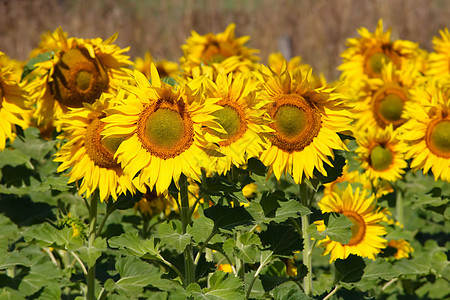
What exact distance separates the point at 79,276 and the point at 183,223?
154 centimetres

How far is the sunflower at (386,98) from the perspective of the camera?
516cm

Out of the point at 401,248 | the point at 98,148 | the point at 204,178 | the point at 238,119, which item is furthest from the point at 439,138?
the point at 98,148

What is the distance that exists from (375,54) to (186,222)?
3.74 meters

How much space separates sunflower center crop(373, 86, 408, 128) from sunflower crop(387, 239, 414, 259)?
1.19m

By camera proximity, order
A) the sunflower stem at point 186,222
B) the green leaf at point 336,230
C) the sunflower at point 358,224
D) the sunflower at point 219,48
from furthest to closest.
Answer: the sunflower at point 219,48
the sunflower at point 358,224
the green leaf at point 336,230
the sunflower stem at point 186,222

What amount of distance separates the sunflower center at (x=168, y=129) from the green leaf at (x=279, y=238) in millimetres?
753

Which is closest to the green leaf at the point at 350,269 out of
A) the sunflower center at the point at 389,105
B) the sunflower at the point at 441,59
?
the sunflower center at the point at 389,105

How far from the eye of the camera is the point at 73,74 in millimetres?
3809

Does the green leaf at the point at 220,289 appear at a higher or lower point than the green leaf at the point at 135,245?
lower

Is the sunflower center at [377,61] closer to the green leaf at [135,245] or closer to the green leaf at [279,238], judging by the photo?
the green leaf at [279,238]

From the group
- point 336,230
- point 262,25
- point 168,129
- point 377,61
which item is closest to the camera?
point 168,129

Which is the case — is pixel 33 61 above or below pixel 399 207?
above

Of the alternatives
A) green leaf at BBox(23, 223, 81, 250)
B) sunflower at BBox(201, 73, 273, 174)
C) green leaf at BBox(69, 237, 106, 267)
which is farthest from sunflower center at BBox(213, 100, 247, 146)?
green leaf at BBox(23, 223, 81, 250)

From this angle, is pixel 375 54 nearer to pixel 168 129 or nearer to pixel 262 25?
pixel 168 129
